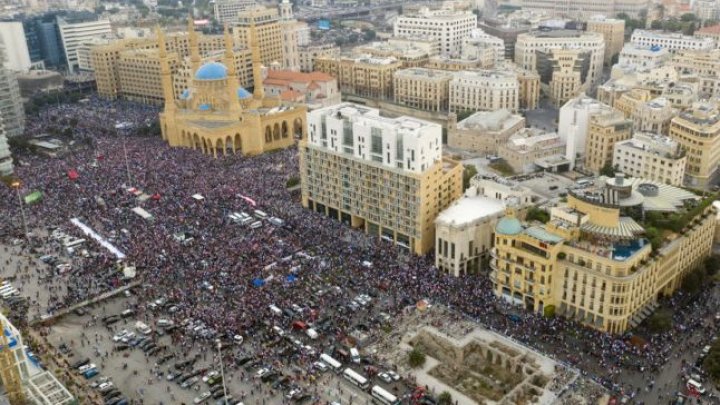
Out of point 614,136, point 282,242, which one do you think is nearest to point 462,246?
point 282,242

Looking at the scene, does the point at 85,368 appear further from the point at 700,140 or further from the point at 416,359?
the point at 700,140

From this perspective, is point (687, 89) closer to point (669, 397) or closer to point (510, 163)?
point (510, 163)

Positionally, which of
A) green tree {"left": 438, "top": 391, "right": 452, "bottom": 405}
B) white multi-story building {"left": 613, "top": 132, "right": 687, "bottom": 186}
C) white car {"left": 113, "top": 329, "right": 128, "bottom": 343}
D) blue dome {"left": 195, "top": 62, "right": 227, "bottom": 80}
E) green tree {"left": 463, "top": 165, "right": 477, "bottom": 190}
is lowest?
green tree {"left": 438, "top": 391, "right": 452, "bottom": 405}

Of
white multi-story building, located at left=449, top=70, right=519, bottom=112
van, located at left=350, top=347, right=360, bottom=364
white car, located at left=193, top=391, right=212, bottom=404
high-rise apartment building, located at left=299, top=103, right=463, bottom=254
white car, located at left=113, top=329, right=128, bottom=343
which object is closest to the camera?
white car, located at left=193, top=391, right=212, bottom=404

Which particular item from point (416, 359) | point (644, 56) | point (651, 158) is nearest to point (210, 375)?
point (416, 359)

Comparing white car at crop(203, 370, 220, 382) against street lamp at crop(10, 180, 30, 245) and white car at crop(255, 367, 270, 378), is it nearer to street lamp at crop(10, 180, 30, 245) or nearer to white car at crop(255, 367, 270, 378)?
white car at crop(255, 367, 270, 378)

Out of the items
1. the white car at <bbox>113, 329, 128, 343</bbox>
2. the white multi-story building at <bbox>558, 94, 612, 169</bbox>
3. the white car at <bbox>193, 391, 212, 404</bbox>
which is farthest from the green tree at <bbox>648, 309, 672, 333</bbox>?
the white car at <bbox>113, 329, 128, 343</bbox>

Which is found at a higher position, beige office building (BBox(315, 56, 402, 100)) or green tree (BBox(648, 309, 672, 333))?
beige office building (BBox(315, 56, 402, 100))
